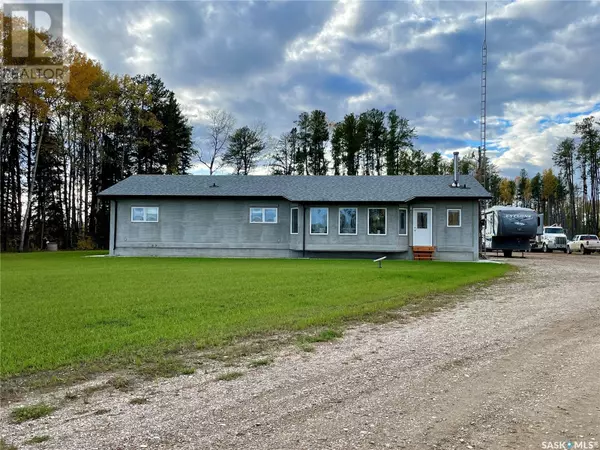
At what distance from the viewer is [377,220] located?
2189 centimetres

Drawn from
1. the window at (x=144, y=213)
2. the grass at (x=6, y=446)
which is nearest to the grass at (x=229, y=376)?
the grass at (x=6, y=446)

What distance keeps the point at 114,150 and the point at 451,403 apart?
41.7 meters

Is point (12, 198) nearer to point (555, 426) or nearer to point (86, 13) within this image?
point (86, 13)

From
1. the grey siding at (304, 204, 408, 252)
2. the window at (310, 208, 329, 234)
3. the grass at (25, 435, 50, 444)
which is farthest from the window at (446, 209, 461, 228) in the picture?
the grass at (25, 435, 50, 444)

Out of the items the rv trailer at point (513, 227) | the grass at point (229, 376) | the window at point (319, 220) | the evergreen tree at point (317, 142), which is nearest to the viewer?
the grass at point (229, 376)

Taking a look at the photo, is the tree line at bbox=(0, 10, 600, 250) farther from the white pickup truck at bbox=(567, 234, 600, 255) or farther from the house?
the house

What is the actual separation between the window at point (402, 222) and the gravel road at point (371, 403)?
15.9 metres

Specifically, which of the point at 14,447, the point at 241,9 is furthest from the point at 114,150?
the point at 14,447

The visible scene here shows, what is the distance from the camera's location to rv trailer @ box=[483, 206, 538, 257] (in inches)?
946

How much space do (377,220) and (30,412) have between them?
19.6m

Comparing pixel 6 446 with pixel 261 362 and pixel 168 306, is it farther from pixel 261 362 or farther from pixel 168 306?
pixel 168 306

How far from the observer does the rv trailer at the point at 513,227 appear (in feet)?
78.8

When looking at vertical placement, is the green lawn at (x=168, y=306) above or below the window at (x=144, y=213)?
below

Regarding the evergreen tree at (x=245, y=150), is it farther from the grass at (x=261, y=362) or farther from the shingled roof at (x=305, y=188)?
the grass at (x=261, y=362)
